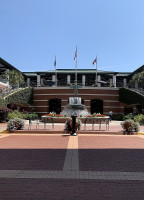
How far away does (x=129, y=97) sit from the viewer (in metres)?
33.2

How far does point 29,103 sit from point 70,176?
32394 mm

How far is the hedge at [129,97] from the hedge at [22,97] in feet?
59.2

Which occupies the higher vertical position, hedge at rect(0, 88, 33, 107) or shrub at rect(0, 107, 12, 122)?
hedge at rect(0, 88, 33, 107)

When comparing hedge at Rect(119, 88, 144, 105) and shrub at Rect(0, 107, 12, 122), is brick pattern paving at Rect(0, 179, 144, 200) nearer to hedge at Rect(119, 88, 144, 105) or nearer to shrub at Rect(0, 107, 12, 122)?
shrub at Rect(0, 107, 12, 122)

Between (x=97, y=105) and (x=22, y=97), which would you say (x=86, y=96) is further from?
(x=22, y=97)

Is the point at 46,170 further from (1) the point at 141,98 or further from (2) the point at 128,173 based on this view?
(1) the point at 141,98

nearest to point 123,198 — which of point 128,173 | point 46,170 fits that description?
point 128,173

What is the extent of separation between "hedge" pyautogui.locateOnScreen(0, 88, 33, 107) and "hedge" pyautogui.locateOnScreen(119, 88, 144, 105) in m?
18.0

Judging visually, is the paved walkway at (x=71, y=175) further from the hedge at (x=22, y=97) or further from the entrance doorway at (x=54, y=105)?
the entrance doorway at (x=54, y=105)

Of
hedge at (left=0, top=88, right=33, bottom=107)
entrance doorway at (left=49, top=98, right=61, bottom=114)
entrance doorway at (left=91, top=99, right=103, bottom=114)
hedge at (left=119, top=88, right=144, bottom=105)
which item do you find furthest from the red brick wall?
entrance doorway at (left=49, top=98, right=61, bottom=114)

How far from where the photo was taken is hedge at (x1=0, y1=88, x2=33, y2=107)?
97.2 feet

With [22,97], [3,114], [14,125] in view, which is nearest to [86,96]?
[22,97]

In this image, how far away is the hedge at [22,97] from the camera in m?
29.6

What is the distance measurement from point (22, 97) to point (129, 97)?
19.9m
